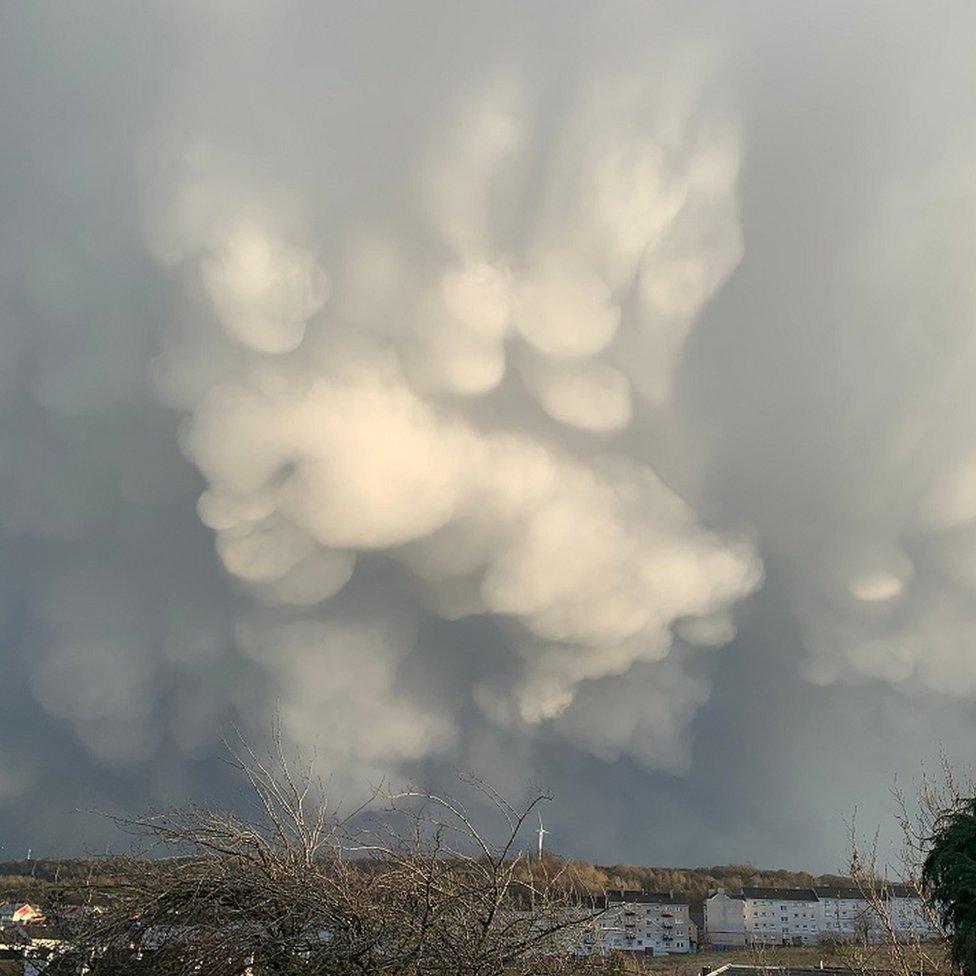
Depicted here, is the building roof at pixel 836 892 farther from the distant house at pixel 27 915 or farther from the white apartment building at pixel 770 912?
the distant house at pixel 27 915

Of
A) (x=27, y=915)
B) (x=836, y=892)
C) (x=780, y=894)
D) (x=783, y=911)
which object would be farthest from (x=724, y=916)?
(x=27, y=915)

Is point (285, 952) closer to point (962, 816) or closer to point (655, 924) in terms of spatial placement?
point (962, 816)

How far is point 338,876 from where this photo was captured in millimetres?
8938

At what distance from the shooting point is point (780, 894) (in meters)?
149

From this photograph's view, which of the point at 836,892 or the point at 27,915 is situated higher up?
the point at 836,892

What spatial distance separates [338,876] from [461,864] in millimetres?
1192

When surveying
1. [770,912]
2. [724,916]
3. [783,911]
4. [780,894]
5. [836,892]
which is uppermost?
[836,892]

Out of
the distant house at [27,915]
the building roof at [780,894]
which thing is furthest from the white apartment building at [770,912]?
the distant house at [27,915]

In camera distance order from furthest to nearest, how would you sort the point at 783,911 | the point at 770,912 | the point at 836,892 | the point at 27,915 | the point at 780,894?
the point at 780,894, the point at 836,892, the point at 783,911, the point at 770,912, the point at 27,915

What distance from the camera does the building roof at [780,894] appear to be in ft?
480

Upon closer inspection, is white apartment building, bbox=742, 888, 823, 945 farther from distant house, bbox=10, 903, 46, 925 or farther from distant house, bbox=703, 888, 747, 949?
distant house, bbox=10, 903, 46, 925

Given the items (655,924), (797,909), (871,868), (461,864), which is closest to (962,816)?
(871,868)

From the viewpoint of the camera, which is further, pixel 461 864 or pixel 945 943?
pixel 945 943

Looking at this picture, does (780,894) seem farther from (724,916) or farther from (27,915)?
(27,915)
